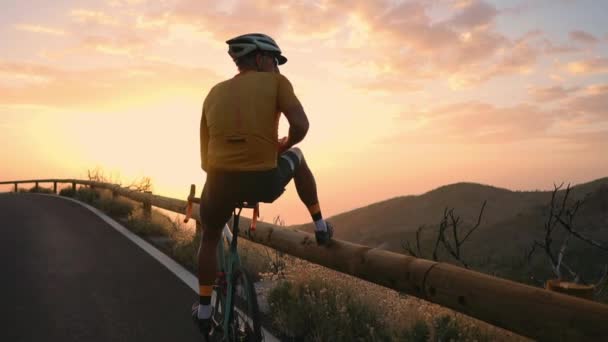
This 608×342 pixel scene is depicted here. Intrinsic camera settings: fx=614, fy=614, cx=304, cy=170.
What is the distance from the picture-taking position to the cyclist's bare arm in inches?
160

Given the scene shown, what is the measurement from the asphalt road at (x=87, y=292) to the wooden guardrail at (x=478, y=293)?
1.80 m

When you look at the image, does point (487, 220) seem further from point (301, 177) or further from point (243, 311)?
point (243, 311)

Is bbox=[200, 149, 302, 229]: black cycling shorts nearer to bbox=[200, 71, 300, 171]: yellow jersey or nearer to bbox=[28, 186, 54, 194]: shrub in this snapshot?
bbox=[200, 71, 300, 171]: yellow jersey

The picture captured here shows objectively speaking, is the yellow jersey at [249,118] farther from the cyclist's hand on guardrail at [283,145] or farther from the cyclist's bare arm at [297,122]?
the cyclist's hand on guardrail at [283,145]

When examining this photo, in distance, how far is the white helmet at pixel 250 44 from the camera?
158 inches

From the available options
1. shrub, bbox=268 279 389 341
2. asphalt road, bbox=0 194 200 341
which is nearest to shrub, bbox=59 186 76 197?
asphalt road, bbox=0 194 200 341

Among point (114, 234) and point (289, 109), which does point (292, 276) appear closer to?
point (289, 109)

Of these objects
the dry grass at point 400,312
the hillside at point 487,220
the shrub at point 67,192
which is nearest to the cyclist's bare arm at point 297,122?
the dry grass at point 400,312

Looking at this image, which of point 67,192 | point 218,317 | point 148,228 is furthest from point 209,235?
point 67,192

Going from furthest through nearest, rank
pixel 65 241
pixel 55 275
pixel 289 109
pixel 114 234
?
pixel 114 234, pixel 65 241, pixel 55 275, pixel 289 109

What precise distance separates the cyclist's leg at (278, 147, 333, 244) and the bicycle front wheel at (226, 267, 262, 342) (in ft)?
2.35

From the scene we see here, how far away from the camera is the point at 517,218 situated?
78812mm

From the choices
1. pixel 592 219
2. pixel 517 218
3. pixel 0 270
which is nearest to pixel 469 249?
pixel 517 218

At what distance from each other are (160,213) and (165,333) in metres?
9.31
